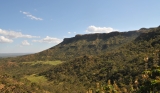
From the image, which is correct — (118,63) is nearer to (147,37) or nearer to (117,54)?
(117,54)

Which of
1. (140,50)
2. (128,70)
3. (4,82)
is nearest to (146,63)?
(128,70)

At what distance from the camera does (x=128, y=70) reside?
119625mm

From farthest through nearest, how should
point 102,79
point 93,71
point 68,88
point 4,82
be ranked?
point 93,71, point 68,88, point 102,79, point 4,82

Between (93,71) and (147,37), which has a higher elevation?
(147,37)

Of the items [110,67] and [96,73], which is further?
[96,73]

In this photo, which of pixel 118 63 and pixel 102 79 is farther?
pixel 118 63

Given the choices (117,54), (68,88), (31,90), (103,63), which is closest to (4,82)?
(31,90)

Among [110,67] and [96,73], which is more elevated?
[110,67]

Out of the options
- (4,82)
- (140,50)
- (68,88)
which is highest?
(140,50)

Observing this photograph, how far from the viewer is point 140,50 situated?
6211 inches

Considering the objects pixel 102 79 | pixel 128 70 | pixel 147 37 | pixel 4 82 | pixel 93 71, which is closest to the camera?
pixel 4 82

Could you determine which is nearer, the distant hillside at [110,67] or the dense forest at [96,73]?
the dense forest at [96,73]

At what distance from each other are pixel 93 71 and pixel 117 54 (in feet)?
95.9

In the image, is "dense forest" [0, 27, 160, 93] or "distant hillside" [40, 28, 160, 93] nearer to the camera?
"dense forest" [0, 27, 160, 93]
